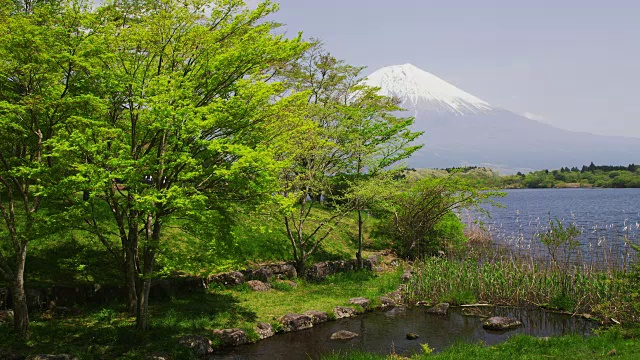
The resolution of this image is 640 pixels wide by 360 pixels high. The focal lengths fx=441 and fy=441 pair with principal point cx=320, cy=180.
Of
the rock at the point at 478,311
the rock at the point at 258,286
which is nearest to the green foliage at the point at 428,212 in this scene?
the rock at the point at 478,311

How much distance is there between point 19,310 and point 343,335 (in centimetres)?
1121

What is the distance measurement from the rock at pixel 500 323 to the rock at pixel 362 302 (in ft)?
17.6

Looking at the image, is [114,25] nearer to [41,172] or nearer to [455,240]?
[41,172]

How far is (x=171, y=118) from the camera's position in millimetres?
13516

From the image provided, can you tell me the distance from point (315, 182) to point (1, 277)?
1553cm

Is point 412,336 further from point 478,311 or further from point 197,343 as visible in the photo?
point 197,343

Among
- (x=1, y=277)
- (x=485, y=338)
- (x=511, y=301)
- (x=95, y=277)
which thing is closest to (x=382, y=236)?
(x=511, y=301)

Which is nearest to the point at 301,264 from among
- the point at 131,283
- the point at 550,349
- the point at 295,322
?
the point at 295,322

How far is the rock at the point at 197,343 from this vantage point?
49.0 feet

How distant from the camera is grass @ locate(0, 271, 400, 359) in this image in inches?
556

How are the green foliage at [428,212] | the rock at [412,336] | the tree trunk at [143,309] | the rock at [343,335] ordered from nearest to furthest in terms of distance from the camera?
the tree trunk at [143,309] < the rock at [412,336] < the rock at [343,335] < the green foliage at [428,212]

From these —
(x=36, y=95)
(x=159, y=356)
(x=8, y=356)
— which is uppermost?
(x=36, y=95)

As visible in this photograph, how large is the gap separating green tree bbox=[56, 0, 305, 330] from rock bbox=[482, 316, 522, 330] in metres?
10.6

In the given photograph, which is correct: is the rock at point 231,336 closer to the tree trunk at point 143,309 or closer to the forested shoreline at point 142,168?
the forested shoreline at point 142,168
